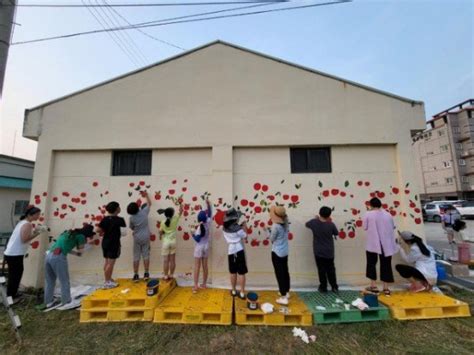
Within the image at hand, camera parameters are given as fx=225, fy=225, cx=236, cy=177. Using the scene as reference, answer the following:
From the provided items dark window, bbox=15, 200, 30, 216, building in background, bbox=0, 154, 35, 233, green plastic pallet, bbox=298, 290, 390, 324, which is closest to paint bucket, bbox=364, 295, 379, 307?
green plastic pallet, bbox=298, 290, 390, 324

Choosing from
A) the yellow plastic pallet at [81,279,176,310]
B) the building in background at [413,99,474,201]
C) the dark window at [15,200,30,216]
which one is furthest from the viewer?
the building in background at [413,99,474,201]

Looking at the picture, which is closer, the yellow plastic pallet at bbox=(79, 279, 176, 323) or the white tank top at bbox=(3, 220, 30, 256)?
the yellow plastic pallet at bbox=(79, 279, 176, 323)

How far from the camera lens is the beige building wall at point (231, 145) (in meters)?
5.14

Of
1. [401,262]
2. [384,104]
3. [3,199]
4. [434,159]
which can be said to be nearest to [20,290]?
[3,199]

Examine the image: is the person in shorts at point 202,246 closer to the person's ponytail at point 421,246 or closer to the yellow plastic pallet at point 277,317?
the yellow plastic pallet at point 277,317

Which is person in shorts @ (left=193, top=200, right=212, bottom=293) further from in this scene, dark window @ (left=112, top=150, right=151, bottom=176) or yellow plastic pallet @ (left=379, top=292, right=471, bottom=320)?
yellow plastic pallet @ (left=379, top=292, right=471, bottom=320)

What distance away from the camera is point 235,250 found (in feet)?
13.8

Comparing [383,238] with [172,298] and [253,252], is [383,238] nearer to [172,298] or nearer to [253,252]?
[253,252]

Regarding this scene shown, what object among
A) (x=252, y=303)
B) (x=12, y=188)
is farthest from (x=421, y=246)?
(x=12, y=188)

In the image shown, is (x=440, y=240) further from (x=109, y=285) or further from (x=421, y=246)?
(x=109, y=285)

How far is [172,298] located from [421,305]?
4240 mm

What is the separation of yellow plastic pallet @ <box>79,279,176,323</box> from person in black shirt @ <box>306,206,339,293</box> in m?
3.14

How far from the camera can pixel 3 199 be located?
996cm

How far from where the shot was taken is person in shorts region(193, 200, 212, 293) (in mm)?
4523
